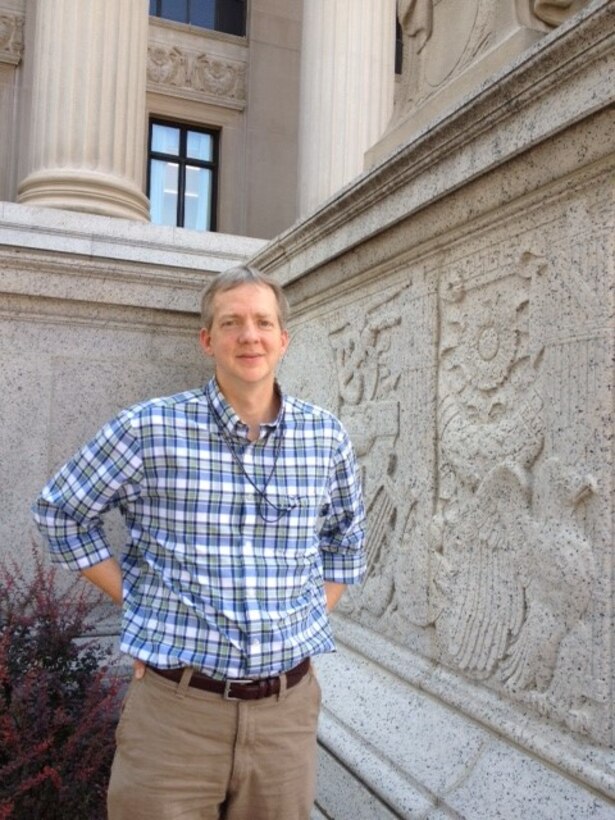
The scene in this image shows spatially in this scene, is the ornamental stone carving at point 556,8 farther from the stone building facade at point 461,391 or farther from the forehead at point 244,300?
the forehead at point 244,300

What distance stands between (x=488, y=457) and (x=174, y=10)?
15428mm

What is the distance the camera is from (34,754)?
10.1 ft

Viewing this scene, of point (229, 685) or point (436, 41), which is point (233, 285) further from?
point (436, 41)

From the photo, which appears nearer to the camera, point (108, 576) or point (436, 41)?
point (108, 576)

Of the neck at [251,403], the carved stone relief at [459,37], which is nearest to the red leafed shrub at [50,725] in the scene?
the neck at [251,403]

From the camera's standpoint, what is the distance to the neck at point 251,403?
6.21 ft

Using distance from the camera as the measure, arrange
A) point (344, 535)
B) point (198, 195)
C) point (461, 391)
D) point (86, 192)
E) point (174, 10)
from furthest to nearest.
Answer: point (198, 195) < point (174, 10) < point (86, 192) < point (461, 391) < point (344, 535)

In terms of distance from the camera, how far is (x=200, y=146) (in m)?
16.4

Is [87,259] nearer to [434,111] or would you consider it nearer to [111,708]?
[434,111]

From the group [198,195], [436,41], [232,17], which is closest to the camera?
[436,41]

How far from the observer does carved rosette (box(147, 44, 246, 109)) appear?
1536cm

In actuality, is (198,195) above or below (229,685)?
above

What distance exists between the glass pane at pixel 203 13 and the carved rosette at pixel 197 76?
72 centimetres

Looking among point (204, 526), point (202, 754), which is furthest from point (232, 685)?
point (204, 526)
